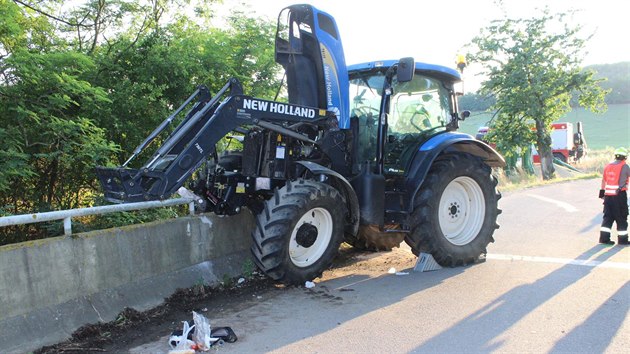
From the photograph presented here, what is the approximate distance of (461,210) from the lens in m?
7.24

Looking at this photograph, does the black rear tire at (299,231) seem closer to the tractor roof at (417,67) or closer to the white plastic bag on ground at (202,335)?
the white plastic bag on ground at (202,335)

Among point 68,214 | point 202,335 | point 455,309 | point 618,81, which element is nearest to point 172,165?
point 68,214

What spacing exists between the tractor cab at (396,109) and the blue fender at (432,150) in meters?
0.15

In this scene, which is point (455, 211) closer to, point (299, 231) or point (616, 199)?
point (299, 231)

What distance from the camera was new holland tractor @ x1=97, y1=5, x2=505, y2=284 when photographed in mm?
5305

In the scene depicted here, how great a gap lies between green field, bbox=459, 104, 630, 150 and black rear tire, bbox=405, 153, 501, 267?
3921cm

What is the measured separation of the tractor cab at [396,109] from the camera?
6652mm

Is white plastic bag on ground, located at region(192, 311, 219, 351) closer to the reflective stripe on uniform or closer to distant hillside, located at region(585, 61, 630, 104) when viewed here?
the reflective stripe on uniform

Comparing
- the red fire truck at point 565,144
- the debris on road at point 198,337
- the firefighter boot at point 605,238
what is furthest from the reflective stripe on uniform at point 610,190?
the red fire truck at point 565,144

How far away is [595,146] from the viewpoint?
49125 millimetres

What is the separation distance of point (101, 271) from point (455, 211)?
4671mm

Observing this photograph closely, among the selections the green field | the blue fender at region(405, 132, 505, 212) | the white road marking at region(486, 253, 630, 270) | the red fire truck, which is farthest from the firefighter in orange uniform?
the green field

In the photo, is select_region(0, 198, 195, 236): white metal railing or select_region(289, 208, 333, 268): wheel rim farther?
select_region(289, 208, 333, 268): wheel rim

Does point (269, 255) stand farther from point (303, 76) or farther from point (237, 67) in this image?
point (237, 67)
